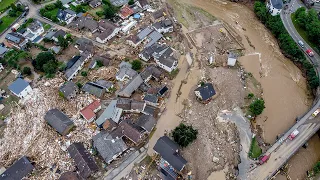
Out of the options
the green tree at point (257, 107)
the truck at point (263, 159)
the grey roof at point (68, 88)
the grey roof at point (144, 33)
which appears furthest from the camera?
the grey roof at point (144, 33)

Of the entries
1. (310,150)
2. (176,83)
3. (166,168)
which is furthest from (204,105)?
(310,150)

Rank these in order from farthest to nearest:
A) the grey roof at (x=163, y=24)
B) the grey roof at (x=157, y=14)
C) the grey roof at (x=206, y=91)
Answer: the grey roof at (x=157, y=14) < the grey roof at (x=163, y=24) < the grey roof at (x=206, y=91)

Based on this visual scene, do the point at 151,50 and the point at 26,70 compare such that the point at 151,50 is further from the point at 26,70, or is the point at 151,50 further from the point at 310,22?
the point at 310,22

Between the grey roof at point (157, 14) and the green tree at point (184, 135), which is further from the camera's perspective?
the grey roof at point (157, 14)

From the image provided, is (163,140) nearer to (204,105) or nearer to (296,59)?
(204,105)

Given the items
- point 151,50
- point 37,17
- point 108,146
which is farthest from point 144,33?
point 108,146

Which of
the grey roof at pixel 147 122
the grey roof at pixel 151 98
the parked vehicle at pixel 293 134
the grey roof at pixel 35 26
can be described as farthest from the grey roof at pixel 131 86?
the parked vehicle at pixel 293 134

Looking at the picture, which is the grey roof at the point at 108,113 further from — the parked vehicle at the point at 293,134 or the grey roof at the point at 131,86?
the parked vehicle at the point at 293,134
